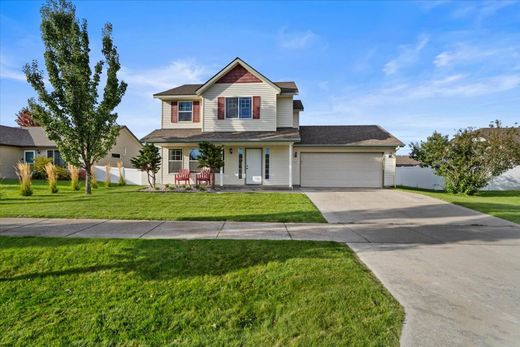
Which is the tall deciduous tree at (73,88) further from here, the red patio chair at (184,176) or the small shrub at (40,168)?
the small shrub at (40,168)

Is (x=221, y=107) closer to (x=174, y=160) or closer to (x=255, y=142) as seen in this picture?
(x=255, y=142)

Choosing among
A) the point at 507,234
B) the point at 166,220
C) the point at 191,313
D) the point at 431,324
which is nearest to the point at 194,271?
the point at 191,313

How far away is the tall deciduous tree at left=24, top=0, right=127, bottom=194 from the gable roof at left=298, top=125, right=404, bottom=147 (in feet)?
36.6

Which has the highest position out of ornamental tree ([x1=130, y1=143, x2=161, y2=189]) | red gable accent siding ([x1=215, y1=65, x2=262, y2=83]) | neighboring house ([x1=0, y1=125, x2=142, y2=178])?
red gable accent siding ([x1=215, y1=65, x2=262, y2=83])

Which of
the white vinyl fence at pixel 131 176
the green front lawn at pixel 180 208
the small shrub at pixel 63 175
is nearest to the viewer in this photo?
the green front lawn at pixel 180 208

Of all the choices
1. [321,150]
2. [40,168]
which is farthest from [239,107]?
[40,168]

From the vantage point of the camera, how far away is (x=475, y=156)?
47.8ft

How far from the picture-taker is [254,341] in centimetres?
277

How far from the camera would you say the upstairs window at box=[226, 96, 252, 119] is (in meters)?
16.4

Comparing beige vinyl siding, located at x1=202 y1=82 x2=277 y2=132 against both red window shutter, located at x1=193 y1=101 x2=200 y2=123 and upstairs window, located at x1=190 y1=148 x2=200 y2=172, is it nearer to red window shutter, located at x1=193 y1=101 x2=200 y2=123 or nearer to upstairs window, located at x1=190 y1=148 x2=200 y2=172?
red window shutter, located at x1=193 y1=101 x2=200 y2=123

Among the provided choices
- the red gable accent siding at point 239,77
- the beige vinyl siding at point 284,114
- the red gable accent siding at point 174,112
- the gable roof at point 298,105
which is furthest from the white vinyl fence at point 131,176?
the gable roof at point 298,105

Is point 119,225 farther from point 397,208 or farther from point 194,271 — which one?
point 397,208

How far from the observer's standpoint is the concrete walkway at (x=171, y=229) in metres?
5.93

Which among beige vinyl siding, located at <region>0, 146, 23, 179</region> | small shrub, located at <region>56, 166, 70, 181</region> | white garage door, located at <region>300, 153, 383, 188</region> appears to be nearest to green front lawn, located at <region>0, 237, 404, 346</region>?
white garage door, located at <region>300, 153, 383, 188</region>
